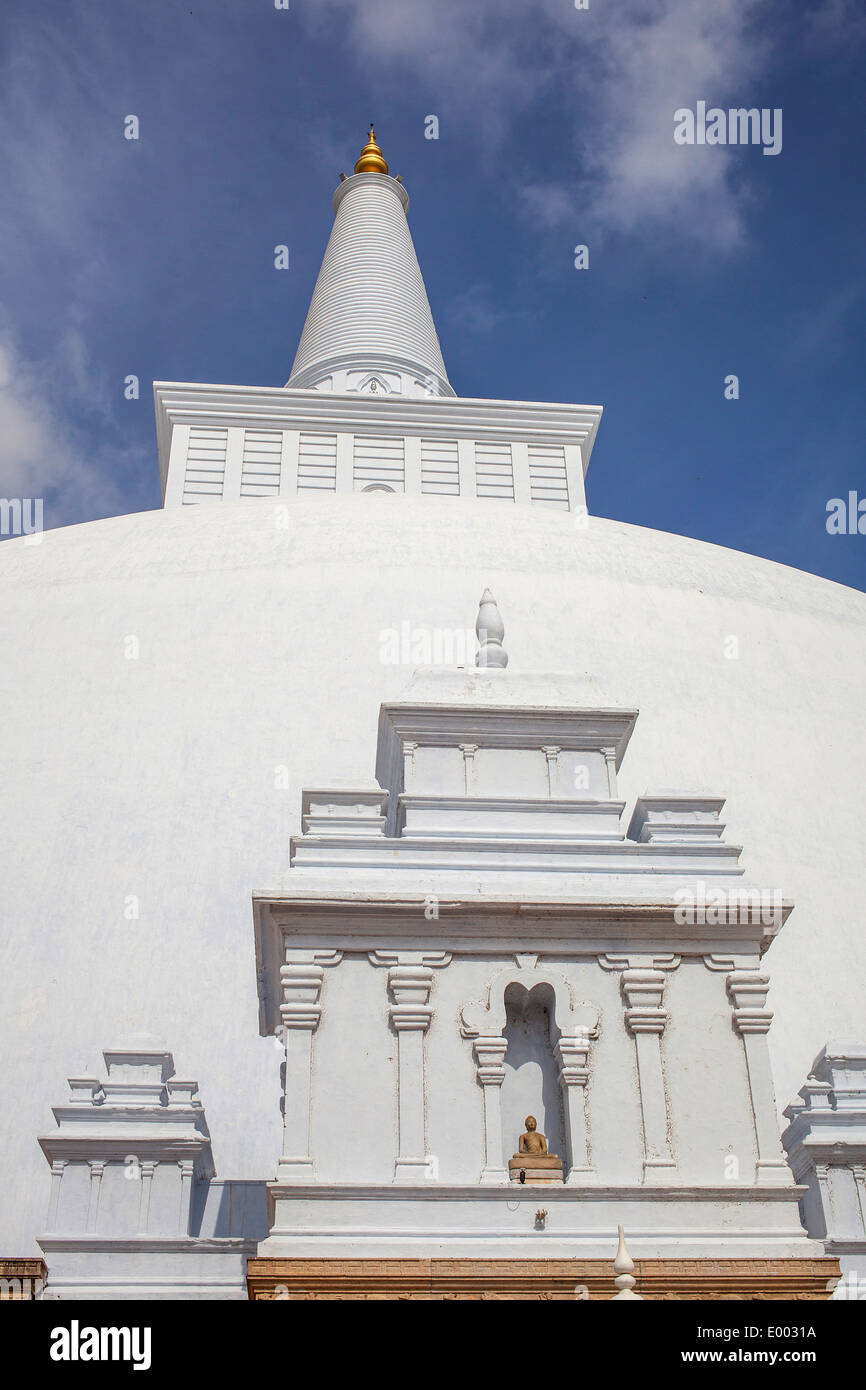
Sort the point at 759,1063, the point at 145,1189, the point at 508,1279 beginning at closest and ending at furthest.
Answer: the point at 508,1279 < the point at 759,1063 < the point at 145,1189

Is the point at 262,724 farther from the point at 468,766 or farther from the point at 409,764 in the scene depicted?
the point at 468,766

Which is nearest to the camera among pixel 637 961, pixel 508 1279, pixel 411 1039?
pixel 508 1279

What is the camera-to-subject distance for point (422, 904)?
889cm

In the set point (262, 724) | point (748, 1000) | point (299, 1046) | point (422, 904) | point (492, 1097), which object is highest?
→ point (262, 724)

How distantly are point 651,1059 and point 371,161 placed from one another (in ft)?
108

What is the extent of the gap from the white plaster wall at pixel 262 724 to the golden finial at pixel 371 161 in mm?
20392

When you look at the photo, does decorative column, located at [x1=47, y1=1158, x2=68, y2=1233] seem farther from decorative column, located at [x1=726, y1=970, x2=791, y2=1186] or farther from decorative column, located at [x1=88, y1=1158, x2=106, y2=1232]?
decorative column, located at [x1=726, y1=970, x2=791, y2=1186]

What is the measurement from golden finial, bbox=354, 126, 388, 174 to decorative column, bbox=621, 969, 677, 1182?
31610 mm

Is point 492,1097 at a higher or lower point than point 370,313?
lower

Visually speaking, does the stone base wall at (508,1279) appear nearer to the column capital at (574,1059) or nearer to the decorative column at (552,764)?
the column capital at (574,1059)

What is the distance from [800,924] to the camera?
1410cm

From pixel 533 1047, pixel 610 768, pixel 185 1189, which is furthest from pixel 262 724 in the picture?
pixel 533 1047

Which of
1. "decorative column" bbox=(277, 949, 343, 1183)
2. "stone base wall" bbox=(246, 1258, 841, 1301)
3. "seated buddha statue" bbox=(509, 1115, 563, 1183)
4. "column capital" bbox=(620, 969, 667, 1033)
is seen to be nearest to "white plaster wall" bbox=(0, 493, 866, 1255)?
"column capital" bbox=(620, 969, 667, 1033)
